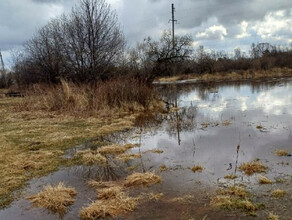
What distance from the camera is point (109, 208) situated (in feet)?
14.2

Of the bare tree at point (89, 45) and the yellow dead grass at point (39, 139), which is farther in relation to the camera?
the bare tree at point (89, 45)

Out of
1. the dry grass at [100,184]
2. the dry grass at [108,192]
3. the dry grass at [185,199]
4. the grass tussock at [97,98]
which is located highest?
the grass tussock at [97,98]

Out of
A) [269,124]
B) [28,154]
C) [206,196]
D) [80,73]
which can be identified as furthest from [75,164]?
→ [80,73]

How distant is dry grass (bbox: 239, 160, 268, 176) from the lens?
18.3 ft

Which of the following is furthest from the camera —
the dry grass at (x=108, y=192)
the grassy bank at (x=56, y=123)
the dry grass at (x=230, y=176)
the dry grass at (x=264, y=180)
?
the grassy bank at (x=56, y=123)

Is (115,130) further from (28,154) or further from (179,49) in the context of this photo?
(179,49)

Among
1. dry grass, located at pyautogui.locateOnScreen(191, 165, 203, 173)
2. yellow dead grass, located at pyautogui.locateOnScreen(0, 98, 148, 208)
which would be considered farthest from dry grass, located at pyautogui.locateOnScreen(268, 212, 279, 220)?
yellow dead grass, located at pyautogui.locateOnScreen(0, 98, 148, 208)

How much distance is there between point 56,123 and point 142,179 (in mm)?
8103

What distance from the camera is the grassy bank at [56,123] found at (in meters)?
6.60

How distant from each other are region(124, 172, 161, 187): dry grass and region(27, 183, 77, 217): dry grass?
998 mm

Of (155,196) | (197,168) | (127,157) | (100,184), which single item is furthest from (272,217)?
(127,157)

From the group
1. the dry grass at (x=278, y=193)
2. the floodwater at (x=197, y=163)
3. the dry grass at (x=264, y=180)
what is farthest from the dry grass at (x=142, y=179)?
the dry grass at (x=278, y=193)

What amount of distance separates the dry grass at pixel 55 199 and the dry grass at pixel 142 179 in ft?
3.27

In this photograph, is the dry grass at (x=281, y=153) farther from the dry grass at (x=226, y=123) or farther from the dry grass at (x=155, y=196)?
the dry grass at (x=226, y=123)
